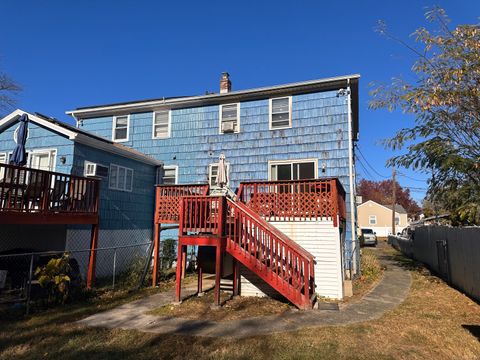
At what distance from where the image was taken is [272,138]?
Result: 1359 centimetres

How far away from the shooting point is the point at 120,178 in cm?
1310

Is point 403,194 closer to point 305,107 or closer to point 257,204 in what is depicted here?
point 305,107

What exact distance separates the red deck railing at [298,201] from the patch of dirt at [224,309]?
7.65ft

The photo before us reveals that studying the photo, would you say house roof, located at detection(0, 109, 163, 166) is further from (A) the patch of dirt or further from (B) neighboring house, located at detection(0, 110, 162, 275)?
(A) the patch of dirt

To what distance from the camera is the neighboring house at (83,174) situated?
11047 millimetres

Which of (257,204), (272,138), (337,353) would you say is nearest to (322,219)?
(257,204)

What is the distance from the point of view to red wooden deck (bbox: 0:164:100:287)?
26.1ft

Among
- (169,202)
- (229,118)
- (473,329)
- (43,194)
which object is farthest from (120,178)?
(473,329)

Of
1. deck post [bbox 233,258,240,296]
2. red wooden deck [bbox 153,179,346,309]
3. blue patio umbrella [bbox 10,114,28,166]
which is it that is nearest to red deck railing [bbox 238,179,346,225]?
red wooden deck [bbox 153,179,346,309]

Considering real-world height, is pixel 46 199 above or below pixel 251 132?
below

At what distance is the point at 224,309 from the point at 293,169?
695cm

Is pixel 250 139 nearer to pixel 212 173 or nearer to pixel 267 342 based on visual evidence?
pixel 212 173

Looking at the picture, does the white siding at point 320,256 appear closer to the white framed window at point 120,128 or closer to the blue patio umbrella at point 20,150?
the blue patio umbrella at point 20,150

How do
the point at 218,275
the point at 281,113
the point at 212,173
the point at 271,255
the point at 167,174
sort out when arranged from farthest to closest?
the point at 167,174, the point at 212,173, the point at 281,113, the point at 271,255, the point at 218,275
